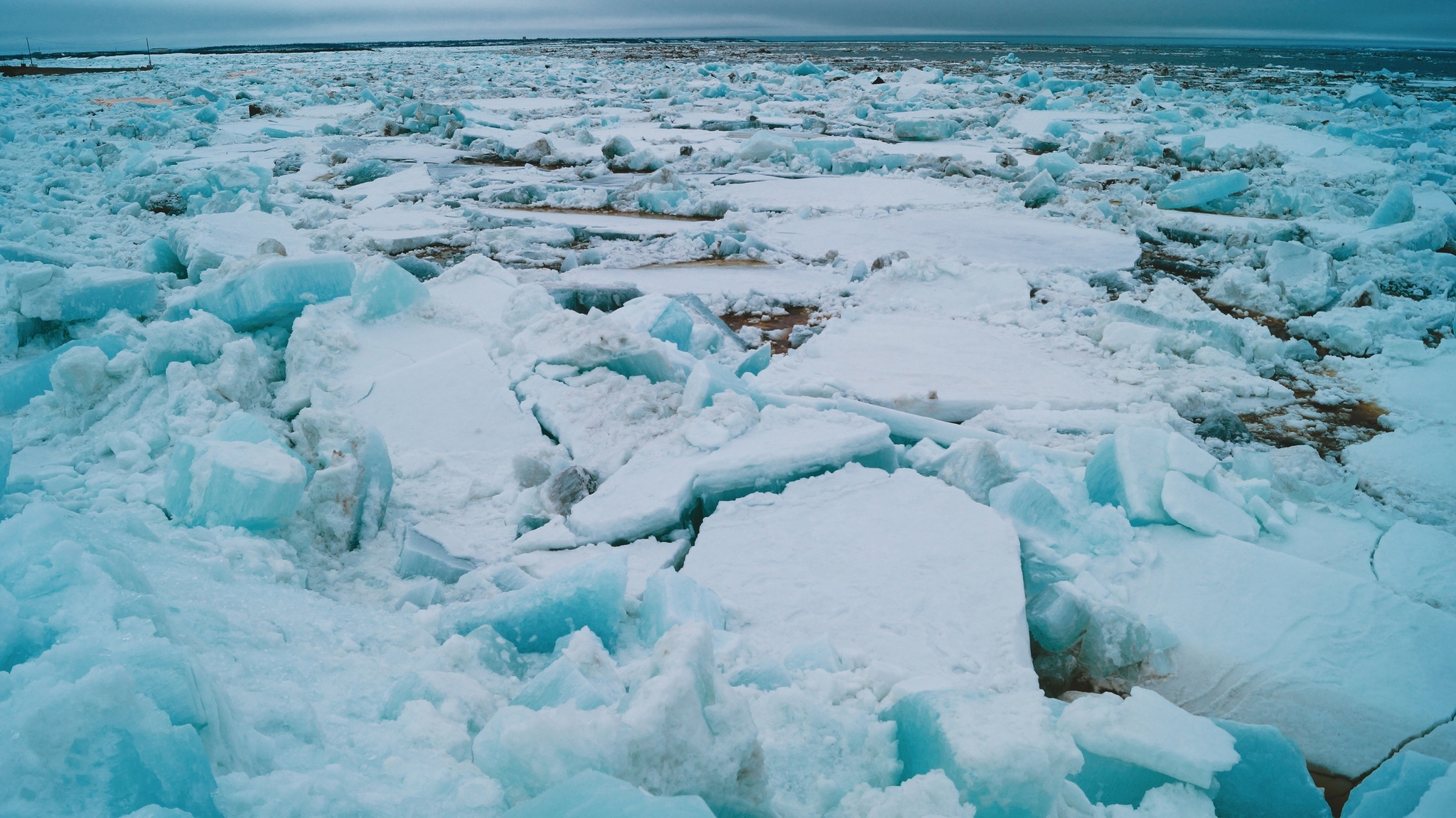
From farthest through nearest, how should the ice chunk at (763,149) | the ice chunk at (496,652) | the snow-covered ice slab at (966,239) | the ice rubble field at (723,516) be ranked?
the ice chunk at (763,149), the snow-covered ice slab at (966,239), the ice chunk at (496,652), the ice rubble field at (723,516)

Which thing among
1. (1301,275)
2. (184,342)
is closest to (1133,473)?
(184,342)

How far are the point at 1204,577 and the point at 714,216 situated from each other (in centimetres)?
373

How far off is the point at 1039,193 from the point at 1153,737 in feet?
15.5

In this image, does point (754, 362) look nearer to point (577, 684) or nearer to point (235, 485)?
point (235, 485)

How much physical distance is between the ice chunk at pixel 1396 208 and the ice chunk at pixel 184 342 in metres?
5.61

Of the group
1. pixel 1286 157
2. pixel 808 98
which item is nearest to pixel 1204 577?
pixel 1286 157

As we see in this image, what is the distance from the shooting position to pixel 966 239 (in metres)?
4.16

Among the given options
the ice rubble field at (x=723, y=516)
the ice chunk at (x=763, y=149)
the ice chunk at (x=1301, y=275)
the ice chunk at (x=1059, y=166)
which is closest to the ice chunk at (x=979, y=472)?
the ice rubble field at (x=723, y=516)

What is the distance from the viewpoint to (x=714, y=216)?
481 cm

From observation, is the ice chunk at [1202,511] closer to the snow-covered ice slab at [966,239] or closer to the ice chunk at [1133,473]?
the ice chunk at [1133,473]

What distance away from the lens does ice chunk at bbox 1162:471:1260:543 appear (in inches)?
66.7

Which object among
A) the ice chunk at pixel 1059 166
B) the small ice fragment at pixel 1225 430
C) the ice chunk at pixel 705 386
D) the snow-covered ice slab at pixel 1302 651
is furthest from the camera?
the ice chunk at pixel 1059 166

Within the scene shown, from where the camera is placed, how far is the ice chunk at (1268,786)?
3.49ft

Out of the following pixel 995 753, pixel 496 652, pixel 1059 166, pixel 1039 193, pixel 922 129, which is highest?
pixel 922 129
